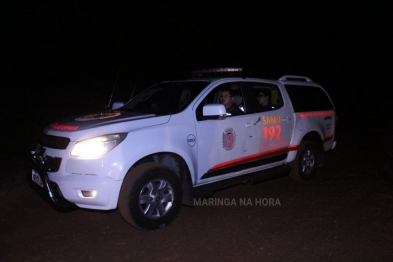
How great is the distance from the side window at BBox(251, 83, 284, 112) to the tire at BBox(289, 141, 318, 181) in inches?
35.2

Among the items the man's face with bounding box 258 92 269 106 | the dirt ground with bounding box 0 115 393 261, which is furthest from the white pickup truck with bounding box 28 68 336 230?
the dirt ground with bounding box 0 115 393 261

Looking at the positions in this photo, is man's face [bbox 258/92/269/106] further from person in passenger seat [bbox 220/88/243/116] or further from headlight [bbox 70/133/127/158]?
headlight [bbox 70/133/127/158]

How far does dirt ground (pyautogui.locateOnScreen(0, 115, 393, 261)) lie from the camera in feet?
14.1

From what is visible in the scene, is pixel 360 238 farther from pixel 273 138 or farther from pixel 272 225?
pixel 273 138

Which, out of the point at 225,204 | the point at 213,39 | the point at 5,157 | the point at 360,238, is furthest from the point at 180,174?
the point at 213,39

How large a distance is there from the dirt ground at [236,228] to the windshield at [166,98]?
1420mm

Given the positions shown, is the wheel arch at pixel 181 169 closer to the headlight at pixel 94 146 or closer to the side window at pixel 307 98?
the headlight at pixel 94 146

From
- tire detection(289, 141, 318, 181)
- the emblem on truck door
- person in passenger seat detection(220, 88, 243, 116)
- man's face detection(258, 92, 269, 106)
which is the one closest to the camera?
the emblem on truck door

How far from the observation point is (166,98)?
6.04m

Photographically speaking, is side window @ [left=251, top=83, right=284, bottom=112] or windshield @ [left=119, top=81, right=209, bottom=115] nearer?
windshield @ [left=119, top=81, right=209, bottom=115]

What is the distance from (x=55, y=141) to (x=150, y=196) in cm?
123

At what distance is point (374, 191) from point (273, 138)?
1798mm

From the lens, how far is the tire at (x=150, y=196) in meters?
4.61

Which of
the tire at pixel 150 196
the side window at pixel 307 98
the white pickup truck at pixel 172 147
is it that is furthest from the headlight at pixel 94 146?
the side window at pixel 307 98
